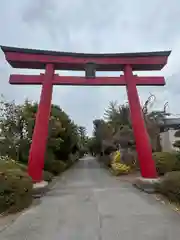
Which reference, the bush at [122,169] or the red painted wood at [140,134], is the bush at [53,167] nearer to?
the bush at [122,169]


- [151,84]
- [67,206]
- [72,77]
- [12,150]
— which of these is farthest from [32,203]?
[12,150]

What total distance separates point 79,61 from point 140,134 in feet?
16.0

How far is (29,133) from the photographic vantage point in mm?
22344

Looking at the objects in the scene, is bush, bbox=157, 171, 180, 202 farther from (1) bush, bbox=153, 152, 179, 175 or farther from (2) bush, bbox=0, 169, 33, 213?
(1) bush, bbox=153, 152, 179, 175

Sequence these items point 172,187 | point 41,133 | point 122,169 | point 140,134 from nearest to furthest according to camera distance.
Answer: point 172,187, point 41,133, point 140,134, point 122,169

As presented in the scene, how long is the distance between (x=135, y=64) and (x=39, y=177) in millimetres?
7647

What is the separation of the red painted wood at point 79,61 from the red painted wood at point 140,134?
1.76ft

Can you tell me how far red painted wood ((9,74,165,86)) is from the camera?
1521cm

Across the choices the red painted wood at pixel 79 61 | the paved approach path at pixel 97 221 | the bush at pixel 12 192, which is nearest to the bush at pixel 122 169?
the red painted wood at pixel 79 61

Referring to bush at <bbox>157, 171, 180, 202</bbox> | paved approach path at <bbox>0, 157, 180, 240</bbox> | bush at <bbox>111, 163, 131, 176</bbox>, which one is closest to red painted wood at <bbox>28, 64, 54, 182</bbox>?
paved approach path at <bbox>0, 157, 180, 240</bbox>

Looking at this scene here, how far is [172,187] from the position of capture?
1014 centimetres

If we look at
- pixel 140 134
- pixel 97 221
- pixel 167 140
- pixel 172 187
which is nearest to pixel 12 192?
pixel 97 221

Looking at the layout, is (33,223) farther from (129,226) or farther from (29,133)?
(29,133)

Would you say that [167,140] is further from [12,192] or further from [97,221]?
[97,221]
